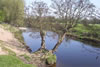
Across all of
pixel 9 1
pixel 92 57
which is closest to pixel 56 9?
pixel 92 57

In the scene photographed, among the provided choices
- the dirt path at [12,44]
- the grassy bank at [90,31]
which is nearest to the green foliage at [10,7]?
the dirt path at [12,44]

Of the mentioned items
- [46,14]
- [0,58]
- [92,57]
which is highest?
[46,14]

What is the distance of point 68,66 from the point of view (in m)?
10.5

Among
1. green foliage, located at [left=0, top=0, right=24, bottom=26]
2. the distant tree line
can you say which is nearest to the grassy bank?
the distant tree line

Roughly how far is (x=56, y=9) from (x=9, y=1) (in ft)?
81.5

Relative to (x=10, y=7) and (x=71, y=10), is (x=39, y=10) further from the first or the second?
(x=10, y=7)

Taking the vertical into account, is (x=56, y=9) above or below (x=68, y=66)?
Result: above

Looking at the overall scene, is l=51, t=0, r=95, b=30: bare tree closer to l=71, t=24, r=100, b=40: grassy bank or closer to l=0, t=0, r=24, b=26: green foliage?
l=71, t=24, r=100, b=40: grassy bank

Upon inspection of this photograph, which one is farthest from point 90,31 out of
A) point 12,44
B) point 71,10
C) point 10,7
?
point 10,7

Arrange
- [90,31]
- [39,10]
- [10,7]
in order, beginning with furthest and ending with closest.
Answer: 1. [10,7]
2. [39,10]
3. [90,31]

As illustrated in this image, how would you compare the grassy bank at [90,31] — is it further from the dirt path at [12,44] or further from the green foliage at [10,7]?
the green foliage at [10,7]

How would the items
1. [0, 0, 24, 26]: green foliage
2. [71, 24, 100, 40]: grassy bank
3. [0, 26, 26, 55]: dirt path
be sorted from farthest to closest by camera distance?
[0, 0, 24, 26]: green foliage < [0, 26, 26, 55]: dirt path < [71, 24, 100, 40]: grassy bank

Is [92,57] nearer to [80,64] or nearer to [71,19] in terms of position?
[80,64]

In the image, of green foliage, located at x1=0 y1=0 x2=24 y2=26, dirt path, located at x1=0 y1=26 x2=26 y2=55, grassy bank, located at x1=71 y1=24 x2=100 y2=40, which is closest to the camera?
grassy bank, located at x1=71 y1=24 x2=100 y2=40
